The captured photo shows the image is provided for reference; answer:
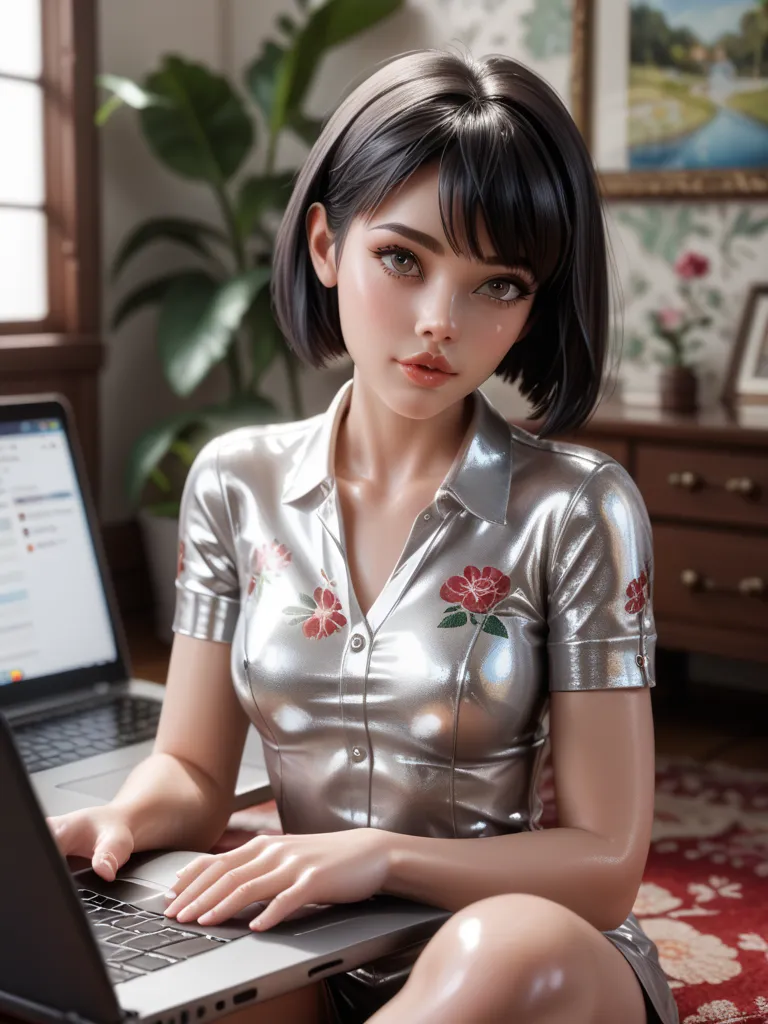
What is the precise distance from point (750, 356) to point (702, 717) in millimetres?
822

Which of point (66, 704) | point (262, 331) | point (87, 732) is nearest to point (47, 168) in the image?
point (262, 331)

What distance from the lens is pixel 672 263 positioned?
10.6 ft

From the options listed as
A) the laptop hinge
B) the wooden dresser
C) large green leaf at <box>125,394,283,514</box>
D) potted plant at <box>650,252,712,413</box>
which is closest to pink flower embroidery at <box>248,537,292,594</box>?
the laptop hinge

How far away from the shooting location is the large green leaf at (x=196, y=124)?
3.40m

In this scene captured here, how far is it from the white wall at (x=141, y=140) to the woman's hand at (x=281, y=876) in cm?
252

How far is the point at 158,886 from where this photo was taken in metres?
1.04

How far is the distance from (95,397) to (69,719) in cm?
210

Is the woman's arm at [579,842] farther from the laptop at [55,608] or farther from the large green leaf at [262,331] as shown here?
the large green leaf at [262,331]

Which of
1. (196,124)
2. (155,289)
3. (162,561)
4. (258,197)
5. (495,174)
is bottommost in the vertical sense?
(162,561)

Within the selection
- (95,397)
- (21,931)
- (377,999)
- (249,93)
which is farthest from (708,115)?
(21,931)

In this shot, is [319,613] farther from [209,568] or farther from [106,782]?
[106,782]

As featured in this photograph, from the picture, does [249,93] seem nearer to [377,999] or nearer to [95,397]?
[95,397]

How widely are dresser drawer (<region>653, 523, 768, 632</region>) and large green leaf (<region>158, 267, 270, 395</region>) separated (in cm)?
119

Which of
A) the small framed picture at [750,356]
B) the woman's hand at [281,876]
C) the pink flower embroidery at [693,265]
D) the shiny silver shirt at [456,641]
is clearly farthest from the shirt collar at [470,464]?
the pink flower embroidery at [693,265]
